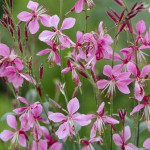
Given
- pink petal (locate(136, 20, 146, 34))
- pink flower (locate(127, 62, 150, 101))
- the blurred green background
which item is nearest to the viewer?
pink flower (locate(127, 62, 150, 101))

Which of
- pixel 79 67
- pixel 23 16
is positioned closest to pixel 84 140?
pixel 79 67

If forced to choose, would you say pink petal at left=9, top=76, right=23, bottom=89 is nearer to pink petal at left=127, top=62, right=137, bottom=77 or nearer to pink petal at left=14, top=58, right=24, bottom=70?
pink petal at left=14, top=58, right=24, bottom=70

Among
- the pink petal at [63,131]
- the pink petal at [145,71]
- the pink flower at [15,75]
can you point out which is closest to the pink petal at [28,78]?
the pink flower at [15,75]

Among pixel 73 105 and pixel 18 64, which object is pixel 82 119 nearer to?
pixel 73 105

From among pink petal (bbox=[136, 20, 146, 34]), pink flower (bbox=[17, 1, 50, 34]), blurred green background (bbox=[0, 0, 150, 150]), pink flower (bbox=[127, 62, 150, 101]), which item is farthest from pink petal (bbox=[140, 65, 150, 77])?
blurred green background (bbox=[0, 0, 150, 150])

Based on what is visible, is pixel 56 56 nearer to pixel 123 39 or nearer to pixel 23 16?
pixel 23 16

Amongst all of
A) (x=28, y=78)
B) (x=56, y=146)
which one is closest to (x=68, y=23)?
(x=28, y=78)

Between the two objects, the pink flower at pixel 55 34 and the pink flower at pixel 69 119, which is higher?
the pink flower at pixel 55 34

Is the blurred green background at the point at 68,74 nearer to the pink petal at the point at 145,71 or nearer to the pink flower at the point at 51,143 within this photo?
the pink flower at the point at 51,143
